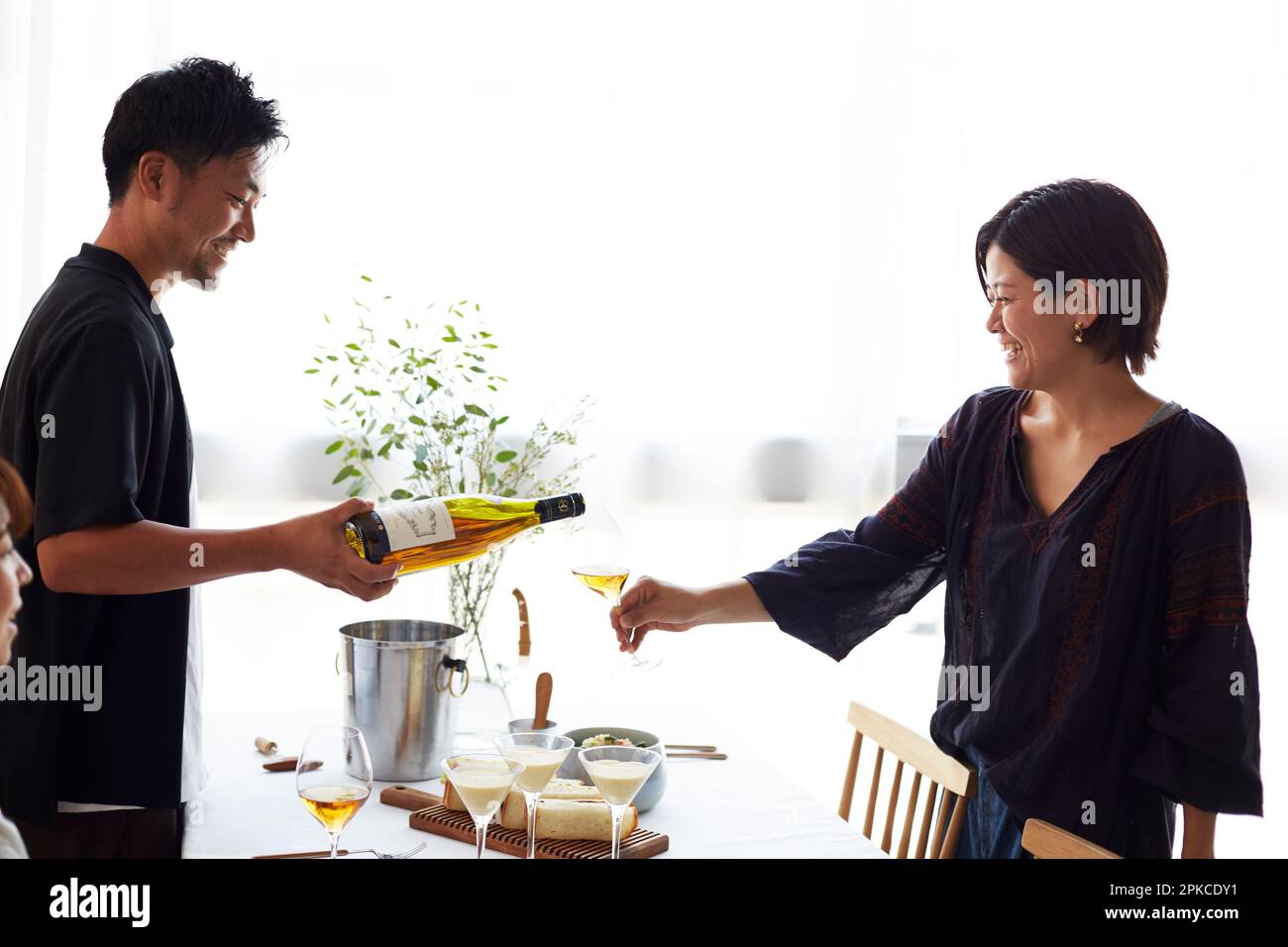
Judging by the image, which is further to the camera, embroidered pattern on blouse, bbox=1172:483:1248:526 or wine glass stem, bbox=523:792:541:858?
embroidered pattern on blouse, bbox=1172:483:1248:526

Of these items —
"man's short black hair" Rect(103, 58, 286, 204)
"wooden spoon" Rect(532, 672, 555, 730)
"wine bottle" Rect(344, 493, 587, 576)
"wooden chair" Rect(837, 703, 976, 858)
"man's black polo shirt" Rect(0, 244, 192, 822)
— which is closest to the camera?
"man's black polo shirt" Rect(0, 244, 192, 822)

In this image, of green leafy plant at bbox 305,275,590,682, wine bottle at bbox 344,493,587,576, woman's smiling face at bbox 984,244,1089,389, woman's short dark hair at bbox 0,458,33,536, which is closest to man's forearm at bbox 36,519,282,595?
wine bottle at bbox 344,493,587,576

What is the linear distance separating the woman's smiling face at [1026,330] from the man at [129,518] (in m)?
0.93

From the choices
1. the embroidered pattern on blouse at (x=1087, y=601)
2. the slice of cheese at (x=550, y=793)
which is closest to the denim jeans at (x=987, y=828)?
the embroidered pattern on blouse at (x=1087, y=601)

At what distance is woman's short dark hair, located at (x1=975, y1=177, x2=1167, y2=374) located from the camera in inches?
64.9

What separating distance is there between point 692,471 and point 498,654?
2.24ft

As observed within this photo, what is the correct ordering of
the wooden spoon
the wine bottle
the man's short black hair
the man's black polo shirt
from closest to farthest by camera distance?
the man's black polo shirt, the wine bottle, the man's short black hair, the wooden spoon

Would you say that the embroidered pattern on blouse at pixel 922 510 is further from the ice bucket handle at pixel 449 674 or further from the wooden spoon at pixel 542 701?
the ice bucket handle at pixel 449 674

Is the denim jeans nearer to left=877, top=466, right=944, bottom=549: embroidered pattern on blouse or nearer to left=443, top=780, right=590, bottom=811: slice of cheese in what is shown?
left=877, top=466, right=944, bottom=549: embroidered pattern on blouse

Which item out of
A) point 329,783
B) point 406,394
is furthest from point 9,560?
point 406,394

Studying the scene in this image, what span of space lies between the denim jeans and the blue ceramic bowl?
1.44ft

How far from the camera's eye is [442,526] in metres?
1.54
